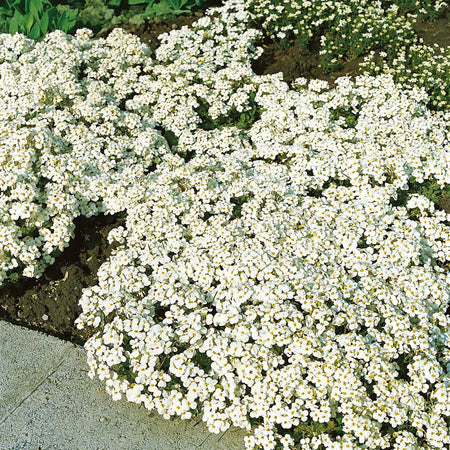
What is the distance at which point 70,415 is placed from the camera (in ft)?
14.4

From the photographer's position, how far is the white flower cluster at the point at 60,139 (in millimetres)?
5363

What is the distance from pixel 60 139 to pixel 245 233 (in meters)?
2.42

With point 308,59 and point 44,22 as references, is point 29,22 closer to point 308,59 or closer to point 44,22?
point 44,22

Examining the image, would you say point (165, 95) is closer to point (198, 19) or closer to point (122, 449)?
point (198, 19)

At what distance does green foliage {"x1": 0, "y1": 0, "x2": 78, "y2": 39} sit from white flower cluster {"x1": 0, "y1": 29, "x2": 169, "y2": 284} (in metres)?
0.65

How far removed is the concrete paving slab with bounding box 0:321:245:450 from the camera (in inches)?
165

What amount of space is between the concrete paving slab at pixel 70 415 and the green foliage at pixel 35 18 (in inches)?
208

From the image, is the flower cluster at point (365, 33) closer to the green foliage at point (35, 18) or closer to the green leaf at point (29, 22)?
the green foliage at point (35, 18)

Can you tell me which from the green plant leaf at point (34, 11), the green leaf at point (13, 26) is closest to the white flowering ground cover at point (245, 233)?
the green leaf at point (13, 26)

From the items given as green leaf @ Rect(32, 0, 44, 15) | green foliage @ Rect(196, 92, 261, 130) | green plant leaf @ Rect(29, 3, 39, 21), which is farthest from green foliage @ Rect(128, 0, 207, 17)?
green foliage @ Rect(196, 92, 261, 130)

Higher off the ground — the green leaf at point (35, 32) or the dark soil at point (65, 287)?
the green leaf at point (35, 32)

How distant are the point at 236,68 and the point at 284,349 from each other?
435cm

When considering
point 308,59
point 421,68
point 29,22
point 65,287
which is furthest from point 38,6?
point 421,68

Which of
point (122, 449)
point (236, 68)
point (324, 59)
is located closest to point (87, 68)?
point (236, 68)
